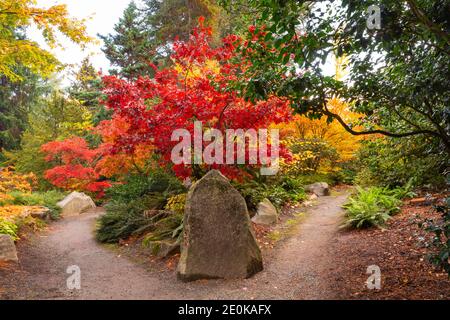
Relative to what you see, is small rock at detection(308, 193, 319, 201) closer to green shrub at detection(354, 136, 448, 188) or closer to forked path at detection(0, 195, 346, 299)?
green shrub at detection(354, 136, 448, 188)

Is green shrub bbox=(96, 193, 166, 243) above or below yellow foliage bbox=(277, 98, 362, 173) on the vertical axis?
below

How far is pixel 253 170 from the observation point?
9281mm

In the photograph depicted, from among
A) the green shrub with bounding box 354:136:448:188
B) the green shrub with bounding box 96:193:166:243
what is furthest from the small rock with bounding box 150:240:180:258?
the green shrub with bounding box 354:136:448:188

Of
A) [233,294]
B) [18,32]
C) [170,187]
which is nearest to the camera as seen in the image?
[233,294]

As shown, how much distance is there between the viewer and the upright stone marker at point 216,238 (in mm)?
4887

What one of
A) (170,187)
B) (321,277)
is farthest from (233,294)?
(170,187)

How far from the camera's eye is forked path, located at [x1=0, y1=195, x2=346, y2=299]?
447 centimetres

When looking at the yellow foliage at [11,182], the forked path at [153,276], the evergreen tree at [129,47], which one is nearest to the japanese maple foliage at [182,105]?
the forked path at [153,276]

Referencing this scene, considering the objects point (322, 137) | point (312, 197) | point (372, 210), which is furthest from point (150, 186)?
point (322, 137)

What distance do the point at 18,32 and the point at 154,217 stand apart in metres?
19.9

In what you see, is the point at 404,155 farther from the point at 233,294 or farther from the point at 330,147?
the point at 330,147

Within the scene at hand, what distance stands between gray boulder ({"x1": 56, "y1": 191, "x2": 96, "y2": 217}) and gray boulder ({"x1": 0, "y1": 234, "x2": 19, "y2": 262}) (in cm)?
586

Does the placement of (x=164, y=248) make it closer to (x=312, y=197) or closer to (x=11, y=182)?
(x=11, y=182)
